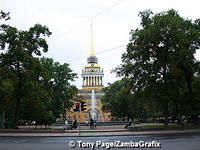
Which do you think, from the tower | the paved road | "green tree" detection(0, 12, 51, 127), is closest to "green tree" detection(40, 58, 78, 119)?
"green tree" detection(0, 12, 51, 127)

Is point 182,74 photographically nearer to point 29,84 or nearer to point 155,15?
point 155,15

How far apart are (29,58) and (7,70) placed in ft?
11.0

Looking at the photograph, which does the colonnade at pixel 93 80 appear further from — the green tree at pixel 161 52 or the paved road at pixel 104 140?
the paved road at pixel 104 140

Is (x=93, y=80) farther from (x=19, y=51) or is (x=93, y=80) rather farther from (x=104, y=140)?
(x=104, y=140)

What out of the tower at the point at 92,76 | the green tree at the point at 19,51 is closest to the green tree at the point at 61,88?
the green tree at the point at 19,51

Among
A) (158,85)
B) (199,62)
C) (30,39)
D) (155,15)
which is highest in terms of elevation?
(155,15)

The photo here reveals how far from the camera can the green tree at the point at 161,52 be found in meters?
44.0

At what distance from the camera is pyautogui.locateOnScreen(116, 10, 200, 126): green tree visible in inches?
1731

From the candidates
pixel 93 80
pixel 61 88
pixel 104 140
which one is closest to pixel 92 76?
pixel 93 80

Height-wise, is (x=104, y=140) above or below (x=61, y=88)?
below

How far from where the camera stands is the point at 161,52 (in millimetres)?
45719

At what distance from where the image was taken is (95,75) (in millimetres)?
175875

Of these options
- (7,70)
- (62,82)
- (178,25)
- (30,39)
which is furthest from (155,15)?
(62,82)

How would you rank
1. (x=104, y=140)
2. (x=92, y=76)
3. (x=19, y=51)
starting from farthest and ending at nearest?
(x=92, y=76)
(x=19, y=51)
(x=104, y=140)
